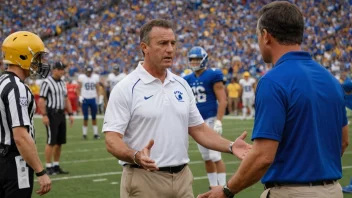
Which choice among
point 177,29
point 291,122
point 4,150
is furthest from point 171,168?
point 177,29

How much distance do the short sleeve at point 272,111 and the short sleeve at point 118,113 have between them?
1.27 m

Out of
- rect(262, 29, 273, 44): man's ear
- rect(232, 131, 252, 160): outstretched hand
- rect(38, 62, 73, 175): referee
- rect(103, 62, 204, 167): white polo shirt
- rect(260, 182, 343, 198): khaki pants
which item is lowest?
rect(38, 62, 73, 175): referee

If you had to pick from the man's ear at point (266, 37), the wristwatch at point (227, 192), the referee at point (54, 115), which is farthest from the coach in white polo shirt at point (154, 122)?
the referee at point (54, 115)

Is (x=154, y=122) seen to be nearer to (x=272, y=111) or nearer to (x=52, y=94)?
(x=272, y=111)

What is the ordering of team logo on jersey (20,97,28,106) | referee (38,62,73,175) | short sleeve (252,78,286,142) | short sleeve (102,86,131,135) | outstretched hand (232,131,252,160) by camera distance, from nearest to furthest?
short sleeve (252,78,286,142) → outstretched hand (232,131,252,160) → short sleeve (102,86,131,135) → team logo on jersey (20,97,28,106) → referee (38,62,73,175)

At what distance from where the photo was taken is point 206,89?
8.77 m

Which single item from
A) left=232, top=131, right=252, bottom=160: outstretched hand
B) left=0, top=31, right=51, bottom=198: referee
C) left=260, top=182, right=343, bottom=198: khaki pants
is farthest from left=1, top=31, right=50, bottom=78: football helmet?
left=260, top=182, right=343, bottom=198: khaki pants

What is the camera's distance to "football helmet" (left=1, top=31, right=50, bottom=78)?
177 inches

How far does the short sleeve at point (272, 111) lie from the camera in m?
3.06

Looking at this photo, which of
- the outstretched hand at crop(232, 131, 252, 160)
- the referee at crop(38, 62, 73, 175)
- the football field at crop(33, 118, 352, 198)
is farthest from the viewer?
the referee at crop(38, 62, 73, 175)

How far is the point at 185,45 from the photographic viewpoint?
3050 centimetres

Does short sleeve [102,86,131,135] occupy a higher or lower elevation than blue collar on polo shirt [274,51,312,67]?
lower

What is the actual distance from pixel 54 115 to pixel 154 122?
6406 mm

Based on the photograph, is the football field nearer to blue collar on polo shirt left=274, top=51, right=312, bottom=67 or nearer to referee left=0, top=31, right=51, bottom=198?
referee left=0, top=31, right=51, bottom=198
